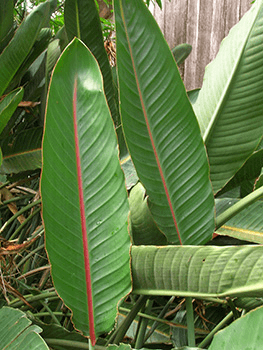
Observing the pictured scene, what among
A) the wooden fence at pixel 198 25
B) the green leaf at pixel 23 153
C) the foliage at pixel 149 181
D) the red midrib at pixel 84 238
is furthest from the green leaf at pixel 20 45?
the wooden fence at pixel 198 25

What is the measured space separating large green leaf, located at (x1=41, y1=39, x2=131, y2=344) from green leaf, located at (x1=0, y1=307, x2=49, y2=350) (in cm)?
5

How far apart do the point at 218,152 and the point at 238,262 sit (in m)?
0.23

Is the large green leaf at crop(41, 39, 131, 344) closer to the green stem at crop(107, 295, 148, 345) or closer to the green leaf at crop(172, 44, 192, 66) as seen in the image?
the green stem at crop(107, 295, 148, 345)

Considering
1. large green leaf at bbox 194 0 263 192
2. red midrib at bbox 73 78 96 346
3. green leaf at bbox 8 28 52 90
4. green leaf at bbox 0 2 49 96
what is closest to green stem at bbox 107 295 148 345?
red midrib at bbox 73 78 96 346

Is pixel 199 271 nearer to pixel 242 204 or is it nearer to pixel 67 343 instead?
pixel 242 204

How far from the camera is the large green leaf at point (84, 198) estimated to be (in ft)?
1.20

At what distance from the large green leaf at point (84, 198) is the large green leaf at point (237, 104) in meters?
0.23

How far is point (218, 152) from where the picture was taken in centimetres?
55

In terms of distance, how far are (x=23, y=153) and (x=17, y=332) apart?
515mm

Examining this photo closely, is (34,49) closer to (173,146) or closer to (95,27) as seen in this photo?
(95,27)

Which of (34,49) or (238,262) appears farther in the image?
(34,49)

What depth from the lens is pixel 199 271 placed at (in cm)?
37

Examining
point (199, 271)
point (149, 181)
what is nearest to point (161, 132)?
point (149, 181)

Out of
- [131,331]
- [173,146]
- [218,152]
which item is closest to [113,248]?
[173,146]
